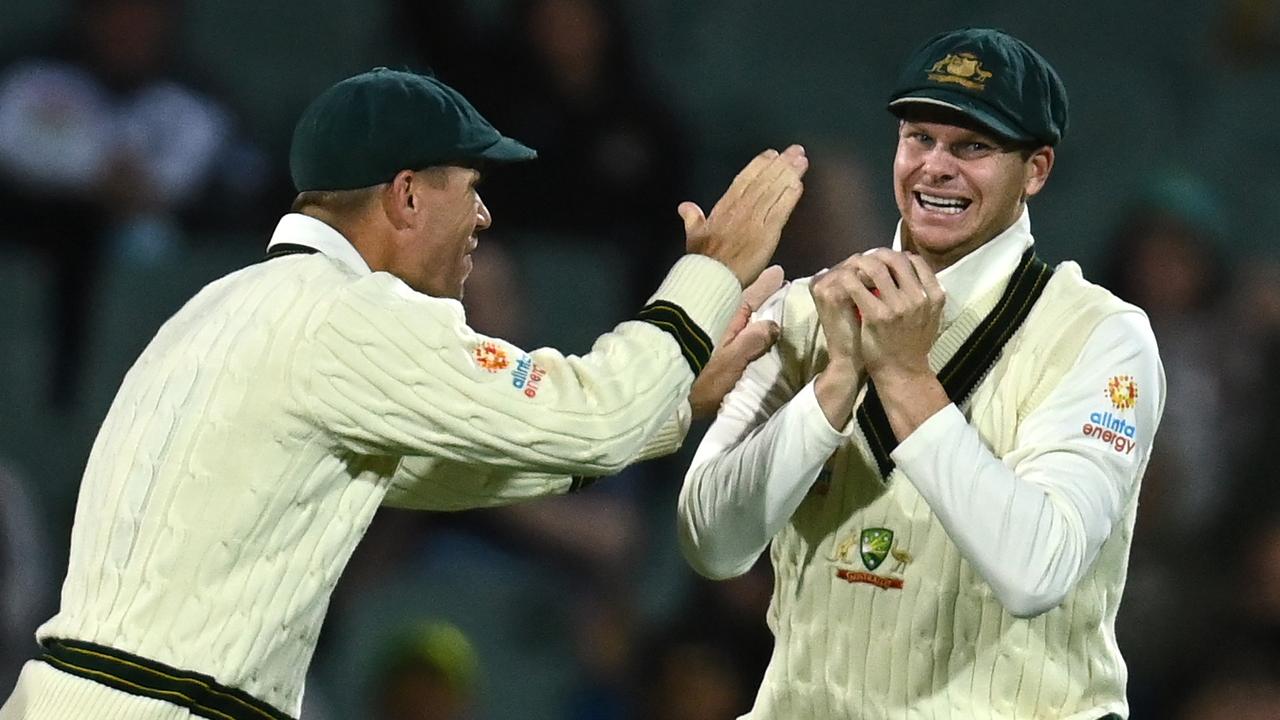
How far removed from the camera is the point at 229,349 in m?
2.84

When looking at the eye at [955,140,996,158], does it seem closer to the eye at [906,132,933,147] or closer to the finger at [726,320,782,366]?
the eye at [906,132,933,147]

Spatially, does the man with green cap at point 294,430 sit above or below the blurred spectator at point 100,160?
below

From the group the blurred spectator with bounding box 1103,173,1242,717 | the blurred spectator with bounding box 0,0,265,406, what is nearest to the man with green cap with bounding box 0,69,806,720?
the blurred spectator with bounding box 0,0,265,406

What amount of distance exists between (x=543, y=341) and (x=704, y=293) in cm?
291

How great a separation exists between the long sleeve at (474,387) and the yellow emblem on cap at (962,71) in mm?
505

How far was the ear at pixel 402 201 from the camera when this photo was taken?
302cm

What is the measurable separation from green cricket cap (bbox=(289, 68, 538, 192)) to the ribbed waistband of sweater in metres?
0.74

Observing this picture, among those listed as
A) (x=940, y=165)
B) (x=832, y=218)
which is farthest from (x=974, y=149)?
(x=832, y=218)

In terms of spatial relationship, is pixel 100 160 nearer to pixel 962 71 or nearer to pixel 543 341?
pixel 543 341

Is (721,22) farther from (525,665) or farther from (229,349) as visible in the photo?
(229,349)

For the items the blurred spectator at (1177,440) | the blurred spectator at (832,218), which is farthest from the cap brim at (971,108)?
the blurred spectator at (1177,440)

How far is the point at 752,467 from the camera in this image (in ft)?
9.73

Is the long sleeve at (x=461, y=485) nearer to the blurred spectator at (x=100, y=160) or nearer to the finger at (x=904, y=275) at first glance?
the finger at (x=904, y=275)

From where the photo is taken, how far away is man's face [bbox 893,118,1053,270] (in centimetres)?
302
